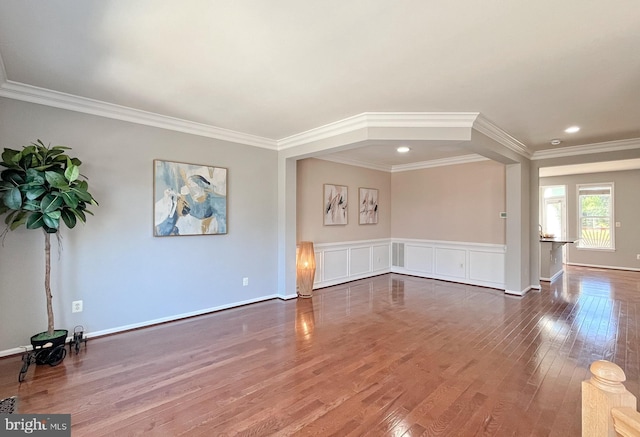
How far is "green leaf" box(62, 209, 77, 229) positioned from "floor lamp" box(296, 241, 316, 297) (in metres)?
3.09

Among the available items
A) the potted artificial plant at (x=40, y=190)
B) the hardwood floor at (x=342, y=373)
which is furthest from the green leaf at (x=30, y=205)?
the hardwood floor at (x=342, y=373)

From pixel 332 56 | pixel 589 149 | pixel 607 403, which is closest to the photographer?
pixel 607 403

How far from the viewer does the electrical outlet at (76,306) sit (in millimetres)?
3252

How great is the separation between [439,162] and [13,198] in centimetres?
646

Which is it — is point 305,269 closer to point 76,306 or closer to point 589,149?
point 76,306

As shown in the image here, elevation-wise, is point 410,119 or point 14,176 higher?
point 410,119

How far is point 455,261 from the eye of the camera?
632cm

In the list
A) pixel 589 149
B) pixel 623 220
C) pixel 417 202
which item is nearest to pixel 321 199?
pixel 417 202

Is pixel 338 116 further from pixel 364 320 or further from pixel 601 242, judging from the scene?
pixel 601 242

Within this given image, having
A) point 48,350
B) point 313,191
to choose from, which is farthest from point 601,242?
point 48,350

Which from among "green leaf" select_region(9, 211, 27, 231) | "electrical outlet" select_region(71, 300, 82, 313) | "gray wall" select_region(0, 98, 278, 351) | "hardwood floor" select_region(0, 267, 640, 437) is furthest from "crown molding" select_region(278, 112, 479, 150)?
"electrical outlet" select_region(71, 300, 82, 313)

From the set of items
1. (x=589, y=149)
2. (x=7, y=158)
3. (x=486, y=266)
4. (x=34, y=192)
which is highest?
(x=589, y=149)

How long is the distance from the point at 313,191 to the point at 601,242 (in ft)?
25.9

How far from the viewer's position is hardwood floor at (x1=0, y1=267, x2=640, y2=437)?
205 cm
